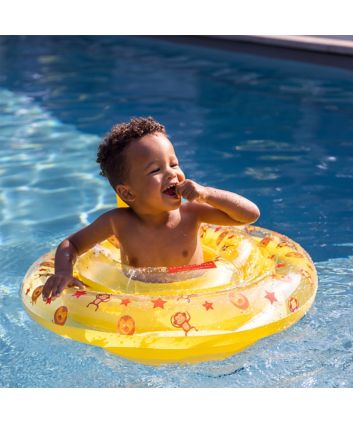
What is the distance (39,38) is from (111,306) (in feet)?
34.9

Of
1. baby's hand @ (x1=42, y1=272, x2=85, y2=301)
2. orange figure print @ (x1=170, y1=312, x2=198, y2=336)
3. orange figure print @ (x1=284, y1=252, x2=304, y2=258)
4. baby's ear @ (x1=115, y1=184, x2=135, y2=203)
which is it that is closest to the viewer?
orange figure print @ (x1=170, y1=312, x2=198, y2=336)

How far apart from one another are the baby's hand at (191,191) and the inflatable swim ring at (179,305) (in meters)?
0.41

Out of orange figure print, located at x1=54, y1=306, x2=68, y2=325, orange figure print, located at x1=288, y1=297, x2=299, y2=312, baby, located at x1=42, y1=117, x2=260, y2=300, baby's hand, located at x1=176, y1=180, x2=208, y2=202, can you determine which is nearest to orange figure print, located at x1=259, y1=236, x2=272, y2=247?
baby, located at x1=42, y1=117, x2=260, y2=300

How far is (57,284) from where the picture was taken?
11.6 feet

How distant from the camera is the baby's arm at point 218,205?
3414 millimetres

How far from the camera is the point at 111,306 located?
3342 millimetres

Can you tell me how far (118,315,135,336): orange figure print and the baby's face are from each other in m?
0.60

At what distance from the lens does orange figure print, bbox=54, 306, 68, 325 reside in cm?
341

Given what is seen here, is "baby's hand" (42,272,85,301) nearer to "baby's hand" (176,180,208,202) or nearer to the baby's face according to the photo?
the baby's face

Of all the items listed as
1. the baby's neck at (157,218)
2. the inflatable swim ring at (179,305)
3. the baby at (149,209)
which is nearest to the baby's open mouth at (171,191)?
the baby at (149,209)

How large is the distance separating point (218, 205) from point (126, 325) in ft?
2.34

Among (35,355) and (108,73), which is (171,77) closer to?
(108,73)

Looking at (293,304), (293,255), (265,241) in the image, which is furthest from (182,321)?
(265,241)

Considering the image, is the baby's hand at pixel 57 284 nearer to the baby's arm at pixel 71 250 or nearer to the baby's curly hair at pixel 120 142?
the baby's arm at pixel 71 250
